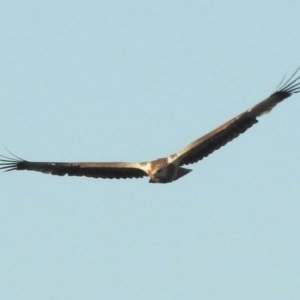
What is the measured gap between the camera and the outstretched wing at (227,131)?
154ft

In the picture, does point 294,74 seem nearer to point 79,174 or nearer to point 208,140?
point 208,140

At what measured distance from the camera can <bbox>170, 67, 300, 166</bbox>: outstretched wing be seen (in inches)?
1843

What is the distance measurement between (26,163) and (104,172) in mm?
1800

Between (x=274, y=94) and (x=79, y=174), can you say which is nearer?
(x=274, y=94)

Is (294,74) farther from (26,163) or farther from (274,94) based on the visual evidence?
(26,163)

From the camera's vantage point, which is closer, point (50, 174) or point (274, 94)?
point (274, 94)

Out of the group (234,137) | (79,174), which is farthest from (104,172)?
(234,137)

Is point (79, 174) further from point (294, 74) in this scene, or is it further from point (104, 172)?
point (294, 74)

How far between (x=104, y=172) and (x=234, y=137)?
364 centimetres

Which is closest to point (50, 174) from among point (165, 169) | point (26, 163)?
point (26, 163)

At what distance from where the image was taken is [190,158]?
47.8 metres

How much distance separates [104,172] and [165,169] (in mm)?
2848

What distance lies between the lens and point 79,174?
163 ft

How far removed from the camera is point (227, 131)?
47.4 metres
